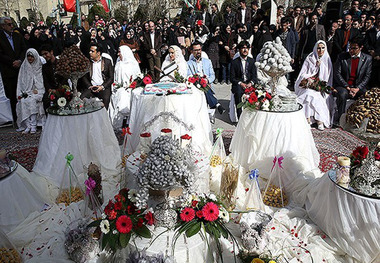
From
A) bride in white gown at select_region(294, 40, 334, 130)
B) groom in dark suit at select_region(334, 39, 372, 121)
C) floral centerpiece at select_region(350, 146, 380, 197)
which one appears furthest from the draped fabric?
groom in dark suit at select_region(334, 39, 372, 121)

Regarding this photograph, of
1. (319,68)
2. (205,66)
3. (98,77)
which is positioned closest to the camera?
(98,77)

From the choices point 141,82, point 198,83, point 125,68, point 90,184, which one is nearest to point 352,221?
point 90,184

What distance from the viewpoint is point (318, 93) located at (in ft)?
21.6

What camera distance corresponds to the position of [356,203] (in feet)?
9.27

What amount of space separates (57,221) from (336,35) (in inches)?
342

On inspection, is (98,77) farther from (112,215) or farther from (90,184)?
(112,215)

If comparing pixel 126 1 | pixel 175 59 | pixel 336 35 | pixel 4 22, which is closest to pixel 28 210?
pixel 175 59

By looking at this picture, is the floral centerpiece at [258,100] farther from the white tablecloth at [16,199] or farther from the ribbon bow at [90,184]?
the white tablecloth at [16,199]

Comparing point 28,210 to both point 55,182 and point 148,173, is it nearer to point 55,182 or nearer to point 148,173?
point 55,182

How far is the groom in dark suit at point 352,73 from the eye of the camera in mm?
6449

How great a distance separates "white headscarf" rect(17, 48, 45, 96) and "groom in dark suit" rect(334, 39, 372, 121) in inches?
254

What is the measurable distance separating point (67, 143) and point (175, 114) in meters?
1.66

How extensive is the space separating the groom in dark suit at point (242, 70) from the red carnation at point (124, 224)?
4.65 metres

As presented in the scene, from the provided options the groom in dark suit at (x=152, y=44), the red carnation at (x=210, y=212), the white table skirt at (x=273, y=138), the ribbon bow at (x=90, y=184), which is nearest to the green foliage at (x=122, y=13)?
the groom in dark suit at (x=152, y=44)
